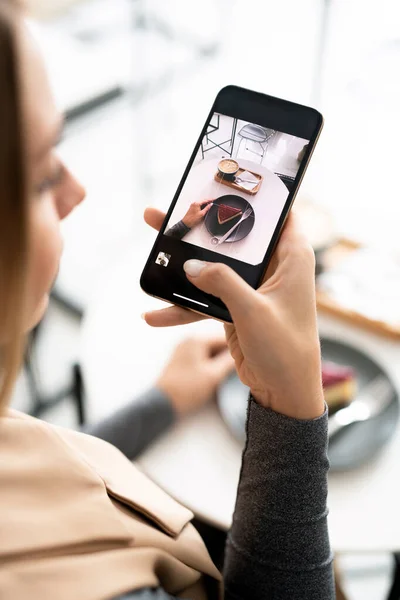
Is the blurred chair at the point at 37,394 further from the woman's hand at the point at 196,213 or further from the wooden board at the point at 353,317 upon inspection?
the woman's hand at the point at 196,213

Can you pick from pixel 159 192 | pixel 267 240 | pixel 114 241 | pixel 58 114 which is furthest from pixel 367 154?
pixel 58 114

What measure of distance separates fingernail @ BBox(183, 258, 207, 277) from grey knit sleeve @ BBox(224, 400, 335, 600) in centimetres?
16

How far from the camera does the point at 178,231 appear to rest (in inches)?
30.7

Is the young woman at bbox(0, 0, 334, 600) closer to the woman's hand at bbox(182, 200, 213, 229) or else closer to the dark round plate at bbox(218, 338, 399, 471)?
the woman's hand at bbox(182, 200, 213, 229)

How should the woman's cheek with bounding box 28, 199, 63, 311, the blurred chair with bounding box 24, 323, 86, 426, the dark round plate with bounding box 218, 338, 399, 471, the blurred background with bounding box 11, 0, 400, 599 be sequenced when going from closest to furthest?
the woman's cheek with bounding box 28, 199, 63, 311
the dark round plate with bounding box 218, 338, 399, 471
the blurred background with bounding box 11, 0, 400, 599
the blurred chair with bounding box 24, 323, 86, 426

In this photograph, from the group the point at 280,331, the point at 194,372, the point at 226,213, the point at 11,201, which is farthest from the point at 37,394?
the point at 11,201

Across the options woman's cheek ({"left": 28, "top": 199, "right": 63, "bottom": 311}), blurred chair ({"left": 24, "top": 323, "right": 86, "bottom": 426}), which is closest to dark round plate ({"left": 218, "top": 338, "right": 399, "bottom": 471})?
woman's cheek ({"left": 28, "top": 199, "right": 63, "bottom": 311})

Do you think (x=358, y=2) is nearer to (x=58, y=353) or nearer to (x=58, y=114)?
(x=58, y=353)

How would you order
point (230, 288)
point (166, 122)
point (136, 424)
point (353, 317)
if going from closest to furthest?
point (230, 288) < point (136, 424) < point (353, 317) < point (166, 122)

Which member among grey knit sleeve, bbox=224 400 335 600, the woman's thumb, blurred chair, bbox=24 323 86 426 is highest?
the woman's thumb

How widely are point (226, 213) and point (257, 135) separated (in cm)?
12

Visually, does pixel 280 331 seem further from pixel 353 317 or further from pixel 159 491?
pixel 353 317

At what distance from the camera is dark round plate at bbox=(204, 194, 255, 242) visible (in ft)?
2.49

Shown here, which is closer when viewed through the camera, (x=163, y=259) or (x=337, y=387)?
A: (x=163, y=259)
